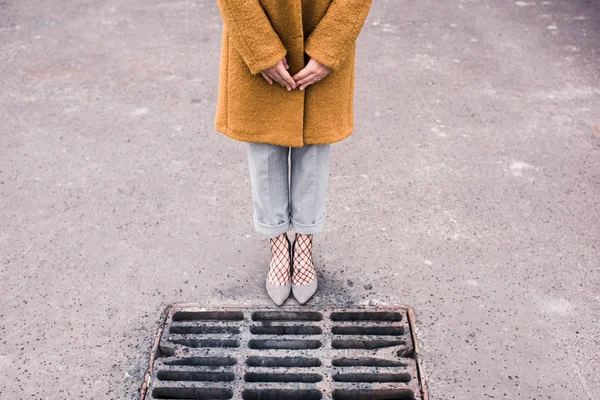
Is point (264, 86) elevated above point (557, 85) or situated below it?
above

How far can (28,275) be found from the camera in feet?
8.57

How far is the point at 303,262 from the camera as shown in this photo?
2.50 metres

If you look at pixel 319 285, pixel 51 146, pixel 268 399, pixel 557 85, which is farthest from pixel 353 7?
pixel 557 85

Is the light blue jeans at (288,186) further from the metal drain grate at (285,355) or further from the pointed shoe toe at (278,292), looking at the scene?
the metal drain grate at (285,355)

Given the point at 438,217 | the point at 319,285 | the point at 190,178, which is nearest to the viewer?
the point at 319,285

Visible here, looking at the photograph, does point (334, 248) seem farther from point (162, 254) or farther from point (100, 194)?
point (100, 194)

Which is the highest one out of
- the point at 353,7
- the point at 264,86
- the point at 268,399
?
the point at 353,7

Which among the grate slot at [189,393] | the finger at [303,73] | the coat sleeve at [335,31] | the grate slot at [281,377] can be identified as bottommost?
the grate slot at [189,393]

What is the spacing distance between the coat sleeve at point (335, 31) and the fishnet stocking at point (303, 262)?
85 cm

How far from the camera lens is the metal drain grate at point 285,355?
214 cm

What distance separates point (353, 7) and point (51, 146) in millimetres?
2283

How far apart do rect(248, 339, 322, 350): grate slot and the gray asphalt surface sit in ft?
0.75

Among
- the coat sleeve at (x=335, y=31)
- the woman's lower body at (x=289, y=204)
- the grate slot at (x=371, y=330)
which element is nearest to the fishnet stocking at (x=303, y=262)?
the woman's lower body at (x=289, y=204)

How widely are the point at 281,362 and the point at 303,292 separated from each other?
334mm
